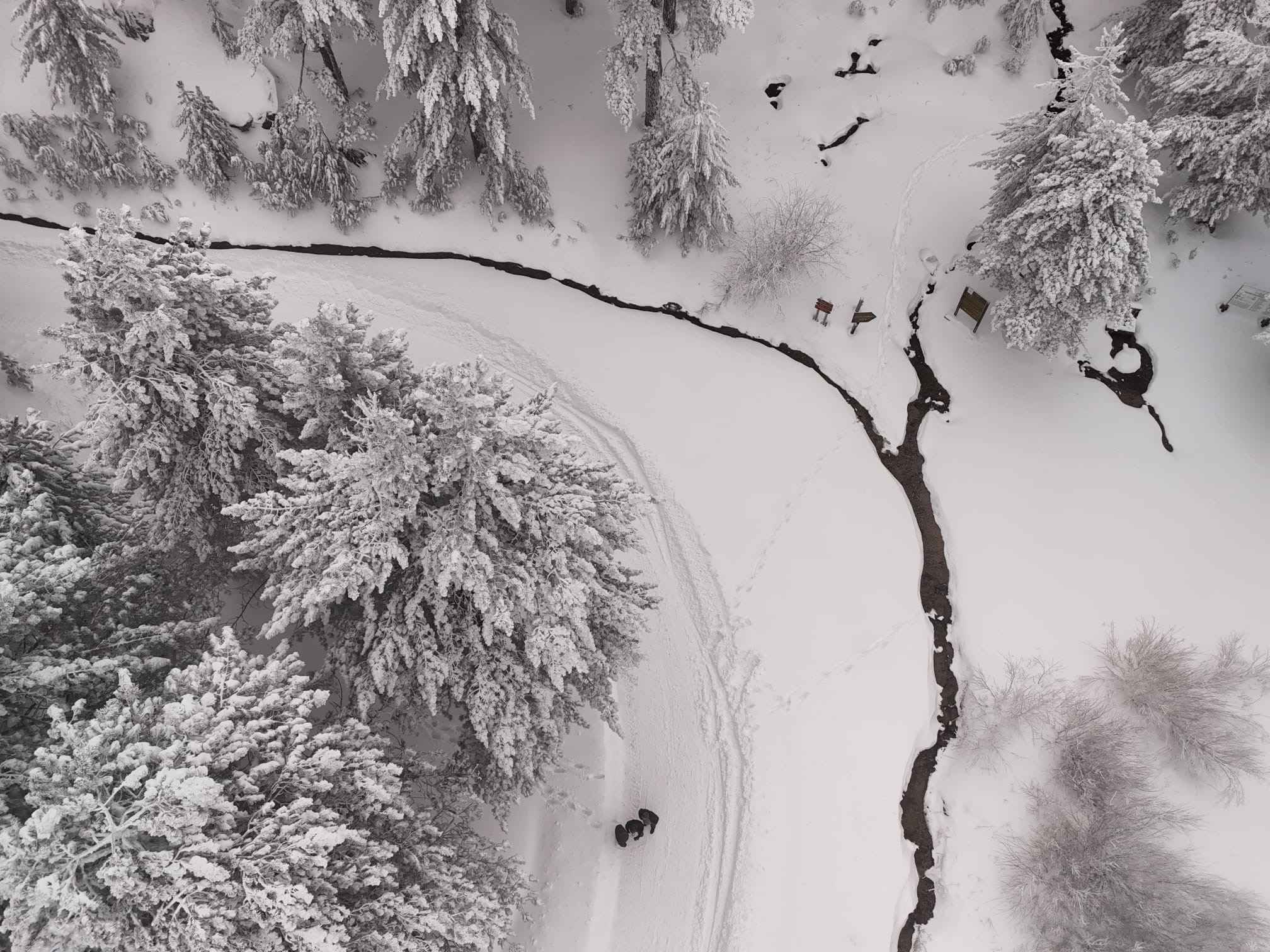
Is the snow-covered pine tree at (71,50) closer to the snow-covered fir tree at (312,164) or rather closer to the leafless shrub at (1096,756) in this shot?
the snow-covered fir tree at (312,164)

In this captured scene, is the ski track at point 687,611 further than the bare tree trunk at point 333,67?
No

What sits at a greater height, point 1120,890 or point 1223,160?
point 1223,160

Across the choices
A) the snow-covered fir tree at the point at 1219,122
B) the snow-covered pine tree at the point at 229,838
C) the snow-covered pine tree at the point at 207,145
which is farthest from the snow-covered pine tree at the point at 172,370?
the snow-covered fir tree at the point at 1219,122

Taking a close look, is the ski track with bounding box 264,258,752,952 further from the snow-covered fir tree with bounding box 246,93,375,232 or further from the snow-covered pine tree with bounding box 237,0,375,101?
the snow-covered pine tree with bounding box 237,0,375,101

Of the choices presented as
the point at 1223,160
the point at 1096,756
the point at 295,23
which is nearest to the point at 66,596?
the point at 295,23

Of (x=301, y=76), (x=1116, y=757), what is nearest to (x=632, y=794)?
(x=1116, y=757)

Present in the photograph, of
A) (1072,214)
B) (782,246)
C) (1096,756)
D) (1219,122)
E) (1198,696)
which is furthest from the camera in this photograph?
(782,246)

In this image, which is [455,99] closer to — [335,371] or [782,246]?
[782,246]
